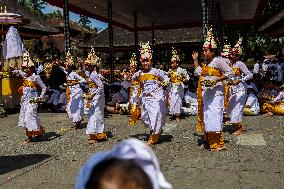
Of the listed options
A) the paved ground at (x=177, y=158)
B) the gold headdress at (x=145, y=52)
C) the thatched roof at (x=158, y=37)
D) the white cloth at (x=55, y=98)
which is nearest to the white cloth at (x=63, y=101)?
the white cloth at (x=55, y=98)

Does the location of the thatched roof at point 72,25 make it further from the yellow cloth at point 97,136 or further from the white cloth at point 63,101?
the yellow cloth at point 97,136

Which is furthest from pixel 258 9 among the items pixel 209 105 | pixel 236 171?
pixel 236 171

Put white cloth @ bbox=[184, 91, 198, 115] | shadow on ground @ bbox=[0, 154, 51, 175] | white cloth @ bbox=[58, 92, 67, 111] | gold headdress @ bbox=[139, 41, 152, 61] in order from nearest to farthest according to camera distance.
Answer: shadow on ground @ bbox=[0, 154, 51, 175], gold headdress @ bbox=[139, 41, 152, 61], white cloth @ bbox=[184, 91, 198, 115], white cloth @ bbox=[58, 92, 67, 111]

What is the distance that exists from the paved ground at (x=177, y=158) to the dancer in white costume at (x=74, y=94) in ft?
1.46

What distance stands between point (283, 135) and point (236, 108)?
103 cm

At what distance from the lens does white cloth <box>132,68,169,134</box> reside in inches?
306

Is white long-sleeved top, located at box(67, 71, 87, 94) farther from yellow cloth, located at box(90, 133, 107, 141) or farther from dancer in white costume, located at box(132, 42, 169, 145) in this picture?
dancer in white costume, located at box(132, 42, 169, 145)

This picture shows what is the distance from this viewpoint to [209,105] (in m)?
7.05

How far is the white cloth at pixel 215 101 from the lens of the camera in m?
6.95

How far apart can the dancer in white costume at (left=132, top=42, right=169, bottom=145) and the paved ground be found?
35 centimetres

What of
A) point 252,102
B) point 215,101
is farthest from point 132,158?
point 252,102

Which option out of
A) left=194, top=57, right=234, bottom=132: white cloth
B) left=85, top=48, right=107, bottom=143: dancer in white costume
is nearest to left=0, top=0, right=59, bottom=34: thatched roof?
left=85, top=48, right=107, bottom=143: dancer in white costume

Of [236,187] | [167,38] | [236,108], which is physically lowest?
[236,187]

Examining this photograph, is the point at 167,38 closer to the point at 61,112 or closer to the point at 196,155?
the point at 61,112
